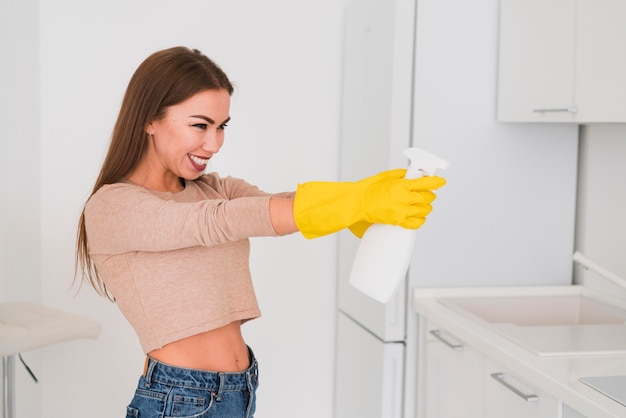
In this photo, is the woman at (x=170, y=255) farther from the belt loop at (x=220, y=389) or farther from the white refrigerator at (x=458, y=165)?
the white refrigerator at (x=458, y=165)

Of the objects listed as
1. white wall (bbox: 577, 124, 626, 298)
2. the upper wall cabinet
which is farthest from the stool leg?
white wall (bbox: 577, 124, 626, 298)

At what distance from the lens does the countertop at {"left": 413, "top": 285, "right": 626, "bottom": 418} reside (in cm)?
147

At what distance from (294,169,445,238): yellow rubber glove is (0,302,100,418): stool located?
1.09 meters

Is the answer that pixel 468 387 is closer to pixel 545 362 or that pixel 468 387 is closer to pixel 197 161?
pixel 545 362

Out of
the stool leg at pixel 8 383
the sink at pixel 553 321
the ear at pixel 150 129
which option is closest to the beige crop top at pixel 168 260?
the ear at pixel 150 129

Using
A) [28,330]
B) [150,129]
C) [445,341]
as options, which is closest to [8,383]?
[28,330]

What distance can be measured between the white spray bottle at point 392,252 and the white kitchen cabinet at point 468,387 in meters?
0.49

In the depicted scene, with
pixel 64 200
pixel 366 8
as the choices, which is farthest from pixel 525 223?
pixel 64 200

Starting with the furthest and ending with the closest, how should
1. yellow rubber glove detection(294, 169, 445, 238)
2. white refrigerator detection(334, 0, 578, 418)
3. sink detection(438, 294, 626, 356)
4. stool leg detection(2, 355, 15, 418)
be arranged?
white refrigerator detection(334, 0, 578, 418) → stool leg detection(2, 355, 15, 418) → sink detection(438, 294, 626, 356) → yellow rubber glove detection(294, 169, 445, 238)

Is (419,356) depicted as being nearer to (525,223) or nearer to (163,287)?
(525,223)

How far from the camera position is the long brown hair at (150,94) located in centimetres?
150

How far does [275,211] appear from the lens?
1.29 meters

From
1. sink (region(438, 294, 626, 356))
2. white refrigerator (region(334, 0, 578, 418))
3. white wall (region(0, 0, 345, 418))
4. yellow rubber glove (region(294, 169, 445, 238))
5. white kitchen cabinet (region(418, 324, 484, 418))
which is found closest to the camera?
yellow rubber glove (region(294, 169, 445, 238))

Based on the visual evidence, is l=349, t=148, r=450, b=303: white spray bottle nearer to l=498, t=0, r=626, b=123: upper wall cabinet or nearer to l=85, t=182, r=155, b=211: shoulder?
l=85, t=182, r=155, b=211: shoulder
